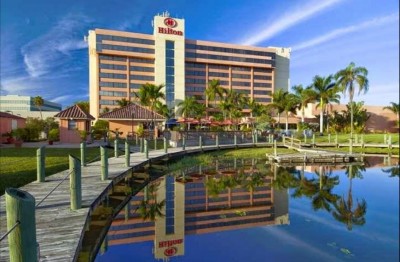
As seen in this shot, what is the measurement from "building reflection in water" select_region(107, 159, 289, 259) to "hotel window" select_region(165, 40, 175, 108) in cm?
6603

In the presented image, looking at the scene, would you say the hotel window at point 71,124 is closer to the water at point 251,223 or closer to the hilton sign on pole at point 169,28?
the water at point 251,223

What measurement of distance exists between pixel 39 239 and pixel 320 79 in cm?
5555

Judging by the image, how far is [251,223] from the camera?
31.8 ft

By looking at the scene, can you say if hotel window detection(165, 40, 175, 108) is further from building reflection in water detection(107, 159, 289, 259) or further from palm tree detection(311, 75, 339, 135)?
building reflection in water detection(107, 159, 289, 259)

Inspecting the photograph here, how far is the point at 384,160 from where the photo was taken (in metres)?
26.3

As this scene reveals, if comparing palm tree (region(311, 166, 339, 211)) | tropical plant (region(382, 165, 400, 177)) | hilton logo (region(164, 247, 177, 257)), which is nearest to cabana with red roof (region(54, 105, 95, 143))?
palm tree (region(311, 166, 339, 211))

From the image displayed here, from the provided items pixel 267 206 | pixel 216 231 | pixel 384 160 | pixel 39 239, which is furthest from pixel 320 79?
pixel 39 239

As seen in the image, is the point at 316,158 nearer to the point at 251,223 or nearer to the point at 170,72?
the point at 251,223

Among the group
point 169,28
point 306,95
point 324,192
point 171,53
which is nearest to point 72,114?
point 324,192

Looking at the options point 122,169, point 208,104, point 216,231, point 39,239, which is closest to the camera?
point 39,239

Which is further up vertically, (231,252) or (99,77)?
(99,77)

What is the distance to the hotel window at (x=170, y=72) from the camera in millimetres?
81500

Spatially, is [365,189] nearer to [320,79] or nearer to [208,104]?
[320,79]

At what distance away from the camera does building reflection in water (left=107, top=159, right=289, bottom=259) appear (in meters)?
8.46
